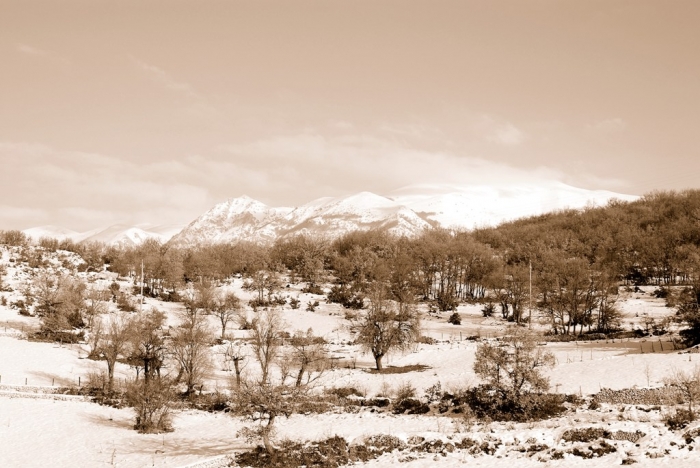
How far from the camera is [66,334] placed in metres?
62.2

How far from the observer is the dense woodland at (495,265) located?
66.1m

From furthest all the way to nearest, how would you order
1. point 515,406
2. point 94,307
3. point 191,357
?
point 94,307 → point 191,357 → point 515,406

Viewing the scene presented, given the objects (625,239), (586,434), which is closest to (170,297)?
(586,434)

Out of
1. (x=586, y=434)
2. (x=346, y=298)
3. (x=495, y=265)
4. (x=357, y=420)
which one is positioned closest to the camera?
(x=586, y=434)

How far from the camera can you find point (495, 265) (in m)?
89.6

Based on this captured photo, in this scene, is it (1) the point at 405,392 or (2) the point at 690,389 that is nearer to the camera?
(2) the point at 690,389

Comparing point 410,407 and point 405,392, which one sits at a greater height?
point 405,392

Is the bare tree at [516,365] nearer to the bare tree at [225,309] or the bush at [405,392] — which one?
the bush at [405,392]

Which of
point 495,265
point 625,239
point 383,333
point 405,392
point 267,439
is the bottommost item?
point 267,439

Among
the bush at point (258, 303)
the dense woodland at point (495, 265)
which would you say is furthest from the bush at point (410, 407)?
the bush at point (258, 303)

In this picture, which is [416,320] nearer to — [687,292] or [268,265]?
[687,292]

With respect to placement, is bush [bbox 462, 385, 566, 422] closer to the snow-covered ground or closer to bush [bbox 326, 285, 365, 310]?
the snow-covered ground

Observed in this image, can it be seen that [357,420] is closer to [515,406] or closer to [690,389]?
[515,406]

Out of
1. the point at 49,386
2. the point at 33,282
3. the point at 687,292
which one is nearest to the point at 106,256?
the point at 33,282
